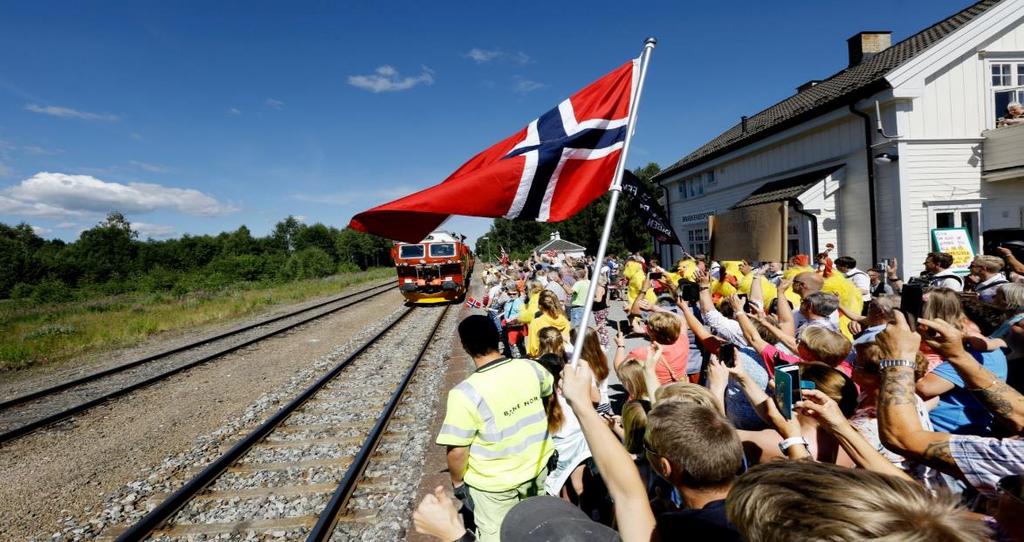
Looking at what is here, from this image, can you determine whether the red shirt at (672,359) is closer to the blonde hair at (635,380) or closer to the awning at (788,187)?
the blonde hair at (635,380)

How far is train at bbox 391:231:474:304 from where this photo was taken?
22.4 m

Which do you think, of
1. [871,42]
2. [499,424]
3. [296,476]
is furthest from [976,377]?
[871,42]

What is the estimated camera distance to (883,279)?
9969mm

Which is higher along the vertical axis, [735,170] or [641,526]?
[735,170]

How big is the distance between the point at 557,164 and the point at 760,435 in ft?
6.88

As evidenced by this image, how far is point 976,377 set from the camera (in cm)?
214

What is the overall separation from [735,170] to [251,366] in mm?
16101

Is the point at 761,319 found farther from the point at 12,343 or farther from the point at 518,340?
the point at 12,343

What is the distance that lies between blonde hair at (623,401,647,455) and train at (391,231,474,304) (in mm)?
19800

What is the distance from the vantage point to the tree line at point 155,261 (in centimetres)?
4838

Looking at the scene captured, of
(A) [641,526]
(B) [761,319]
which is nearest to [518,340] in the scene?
(B) [761,319]

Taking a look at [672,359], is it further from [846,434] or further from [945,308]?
[846,434]

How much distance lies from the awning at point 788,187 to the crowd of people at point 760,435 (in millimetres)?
7849

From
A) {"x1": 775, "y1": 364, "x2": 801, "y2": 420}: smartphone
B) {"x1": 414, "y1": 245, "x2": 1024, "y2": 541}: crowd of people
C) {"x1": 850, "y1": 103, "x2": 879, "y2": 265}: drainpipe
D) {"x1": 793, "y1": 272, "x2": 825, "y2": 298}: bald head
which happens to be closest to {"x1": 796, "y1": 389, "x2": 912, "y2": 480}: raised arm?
{"x1": 414, "y1": 245, "x2": 1024, "y2": 541}: crowd of people
